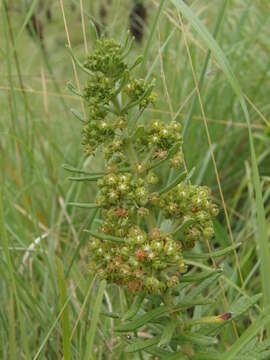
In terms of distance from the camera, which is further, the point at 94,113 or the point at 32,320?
the point at 32,320

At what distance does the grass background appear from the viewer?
2326 millimetres

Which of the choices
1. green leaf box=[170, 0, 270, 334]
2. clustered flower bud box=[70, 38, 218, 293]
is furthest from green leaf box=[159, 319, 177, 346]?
green leaf box=[170, 0, 270, 334]

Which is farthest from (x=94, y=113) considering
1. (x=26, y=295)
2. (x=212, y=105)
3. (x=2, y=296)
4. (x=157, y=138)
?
(x=212, y=105)

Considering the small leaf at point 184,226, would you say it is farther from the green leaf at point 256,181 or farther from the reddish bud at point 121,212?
the green leaf at point 256,181

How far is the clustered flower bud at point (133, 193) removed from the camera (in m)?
1.70

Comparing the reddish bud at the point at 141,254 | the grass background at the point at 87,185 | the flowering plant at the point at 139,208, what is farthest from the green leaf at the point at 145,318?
the reddish bud at the point at 141,254

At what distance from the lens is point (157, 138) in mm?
1755

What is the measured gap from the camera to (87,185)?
12.2ft

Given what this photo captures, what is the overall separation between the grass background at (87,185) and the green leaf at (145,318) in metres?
0.11

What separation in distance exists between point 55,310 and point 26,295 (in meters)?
0.17

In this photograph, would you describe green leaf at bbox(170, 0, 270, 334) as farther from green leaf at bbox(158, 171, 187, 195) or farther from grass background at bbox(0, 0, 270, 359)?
green leaf at bbox(158, 171, 187, 195)

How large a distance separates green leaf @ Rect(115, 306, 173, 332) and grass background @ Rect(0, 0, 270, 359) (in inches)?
4.2

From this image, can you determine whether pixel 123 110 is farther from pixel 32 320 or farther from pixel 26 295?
pixel 32 320

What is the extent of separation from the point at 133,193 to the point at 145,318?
0.39 metres
